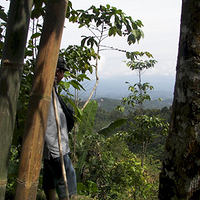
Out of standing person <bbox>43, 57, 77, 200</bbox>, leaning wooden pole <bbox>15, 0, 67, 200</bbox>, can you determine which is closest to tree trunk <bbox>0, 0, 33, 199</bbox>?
leaning wooden pole <bbox>15, 0, 67, 200</bbox>

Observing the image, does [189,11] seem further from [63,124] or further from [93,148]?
[93,148]

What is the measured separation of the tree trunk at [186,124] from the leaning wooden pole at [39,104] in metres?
0.56

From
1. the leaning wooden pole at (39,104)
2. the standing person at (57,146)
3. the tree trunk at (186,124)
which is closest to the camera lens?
the leaning wooden pole at (39,104)

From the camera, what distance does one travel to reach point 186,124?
91 centimetres

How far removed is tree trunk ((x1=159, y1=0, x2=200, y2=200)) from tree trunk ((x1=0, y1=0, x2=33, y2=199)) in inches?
27.6

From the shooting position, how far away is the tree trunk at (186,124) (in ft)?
2.91

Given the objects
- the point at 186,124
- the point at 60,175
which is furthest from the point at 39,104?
the point at 60,175

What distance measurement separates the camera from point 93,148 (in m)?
3.74

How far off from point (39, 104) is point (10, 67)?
23 cm

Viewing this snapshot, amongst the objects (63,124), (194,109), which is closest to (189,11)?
(194,109)

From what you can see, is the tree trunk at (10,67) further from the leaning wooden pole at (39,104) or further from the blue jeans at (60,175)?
the blue jeans at (60,175)

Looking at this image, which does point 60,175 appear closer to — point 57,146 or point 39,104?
point 57,146

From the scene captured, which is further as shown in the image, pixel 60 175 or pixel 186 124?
pixel 60 175

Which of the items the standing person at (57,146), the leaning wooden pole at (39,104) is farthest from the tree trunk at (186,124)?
the standing person at (57,146)
